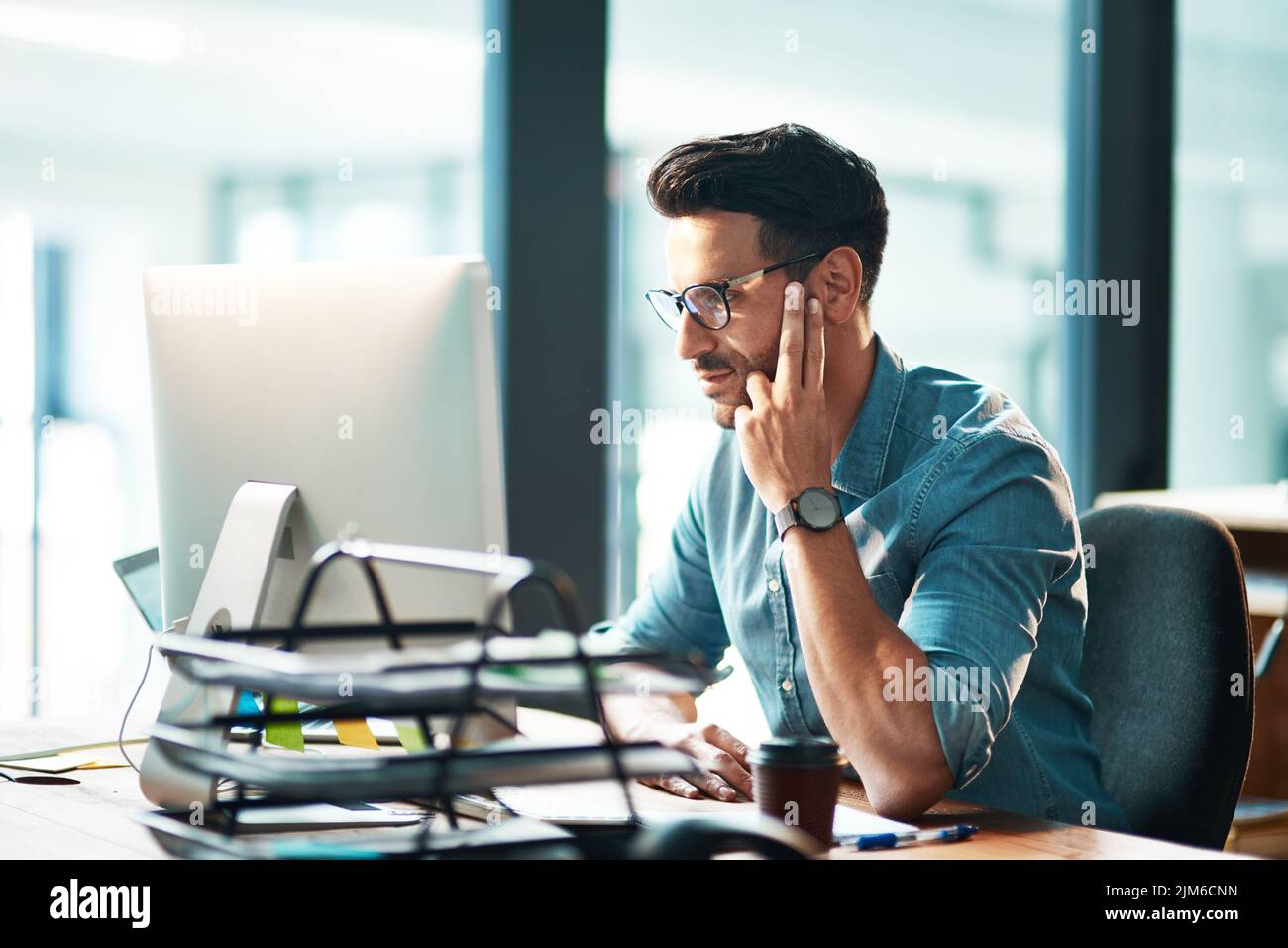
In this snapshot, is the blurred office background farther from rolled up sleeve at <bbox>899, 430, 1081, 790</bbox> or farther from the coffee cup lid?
the coffee cup lid

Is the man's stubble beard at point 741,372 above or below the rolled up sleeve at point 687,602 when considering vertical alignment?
above

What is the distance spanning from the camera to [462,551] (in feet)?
3.66

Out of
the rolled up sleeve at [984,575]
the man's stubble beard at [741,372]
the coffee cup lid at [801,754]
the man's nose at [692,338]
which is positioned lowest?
the coffee cup lid at [801,754]

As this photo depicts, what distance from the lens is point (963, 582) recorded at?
1.35 metres

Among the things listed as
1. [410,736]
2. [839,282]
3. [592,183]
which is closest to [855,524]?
[839,282]

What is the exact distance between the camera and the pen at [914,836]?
1.10 meters

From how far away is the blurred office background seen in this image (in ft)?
9.00

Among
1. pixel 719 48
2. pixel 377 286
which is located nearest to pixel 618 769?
pixel 377 286

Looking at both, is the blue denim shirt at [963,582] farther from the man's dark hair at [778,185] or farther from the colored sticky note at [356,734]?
the colored sticky note at [356,734]

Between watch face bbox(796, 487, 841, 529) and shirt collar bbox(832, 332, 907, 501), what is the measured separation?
0.13m

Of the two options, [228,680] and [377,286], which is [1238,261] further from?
[228,680]

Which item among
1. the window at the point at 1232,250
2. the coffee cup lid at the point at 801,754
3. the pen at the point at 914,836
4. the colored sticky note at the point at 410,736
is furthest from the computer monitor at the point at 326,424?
the window at the point at 1232,250

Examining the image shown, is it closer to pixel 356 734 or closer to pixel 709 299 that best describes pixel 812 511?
pixel 709 299

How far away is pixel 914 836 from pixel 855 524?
46 cm
